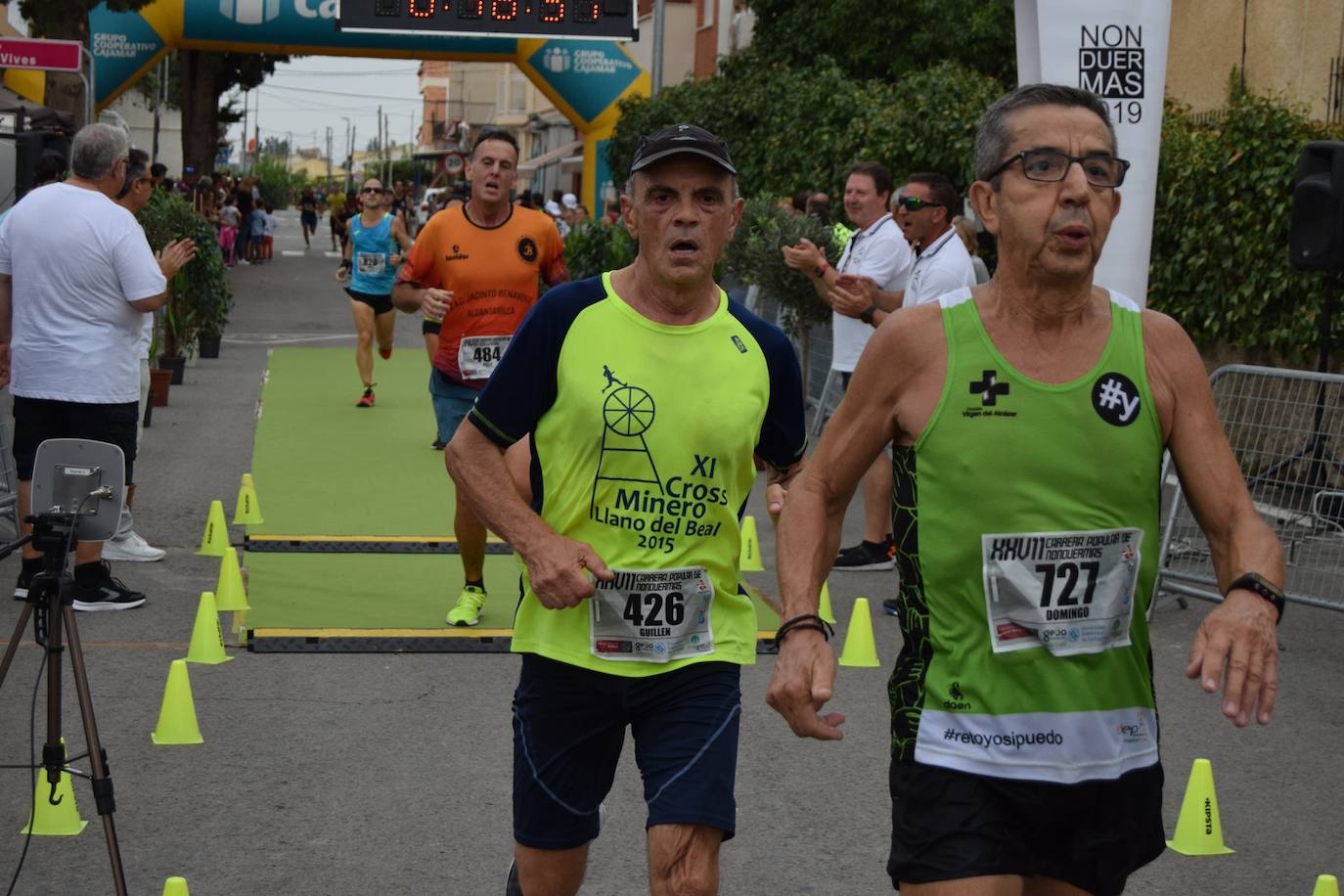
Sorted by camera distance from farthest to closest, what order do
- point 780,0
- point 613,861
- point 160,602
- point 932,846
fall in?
point 780,0 < point 160,602 < point 613,861 < point 932,846

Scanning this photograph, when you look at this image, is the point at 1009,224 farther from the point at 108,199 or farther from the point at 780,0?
the point at 780,0

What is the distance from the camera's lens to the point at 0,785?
607cm

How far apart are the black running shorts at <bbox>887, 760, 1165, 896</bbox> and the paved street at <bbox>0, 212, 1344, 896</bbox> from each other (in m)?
2.14

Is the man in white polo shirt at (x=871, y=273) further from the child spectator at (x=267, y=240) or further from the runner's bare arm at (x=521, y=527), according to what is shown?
the child spectator at (x=267, y=240)

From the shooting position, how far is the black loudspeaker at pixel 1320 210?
9383 mm

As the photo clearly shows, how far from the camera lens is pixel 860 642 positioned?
827cm

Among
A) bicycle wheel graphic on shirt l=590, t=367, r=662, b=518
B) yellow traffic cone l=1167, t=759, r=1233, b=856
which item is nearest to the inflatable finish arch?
yellow traffic cone l=1167, t=759, r=1233, b=856

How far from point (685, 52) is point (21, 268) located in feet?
144

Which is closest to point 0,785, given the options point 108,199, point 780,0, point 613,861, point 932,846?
point 613,861

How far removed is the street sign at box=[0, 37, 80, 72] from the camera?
57.2 ft

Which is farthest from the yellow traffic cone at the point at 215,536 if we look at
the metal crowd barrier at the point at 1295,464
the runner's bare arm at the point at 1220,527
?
the runner's bare arm at the point at 1220,527

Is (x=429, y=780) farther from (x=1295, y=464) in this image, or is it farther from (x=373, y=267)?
(x=373, y=267)

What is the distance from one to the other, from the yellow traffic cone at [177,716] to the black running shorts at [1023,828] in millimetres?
3993

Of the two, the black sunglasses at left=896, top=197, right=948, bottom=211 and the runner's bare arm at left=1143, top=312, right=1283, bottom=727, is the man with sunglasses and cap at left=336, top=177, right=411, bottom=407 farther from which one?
the runner's bare arm at left=1143, top=312, right=1283, bottom=727
